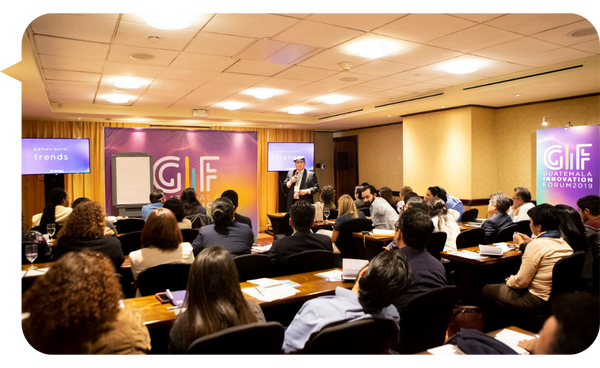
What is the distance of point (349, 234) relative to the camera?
17.0 ft

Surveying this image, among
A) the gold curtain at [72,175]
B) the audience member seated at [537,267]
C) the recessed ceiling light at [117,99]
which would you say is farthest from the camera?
the gold curtain at [72,175]

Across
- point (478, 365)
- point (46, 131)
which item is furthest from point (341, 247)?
point (46, 131)

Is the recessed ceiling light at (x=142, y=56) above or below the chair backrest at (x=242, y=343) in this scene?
above

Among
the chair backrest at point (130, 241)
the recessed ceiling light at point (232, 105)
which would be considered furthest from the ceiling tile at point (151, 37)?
the recessed ceiling light at point (232, 105)

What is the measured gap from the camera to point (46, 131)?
28.0 feet

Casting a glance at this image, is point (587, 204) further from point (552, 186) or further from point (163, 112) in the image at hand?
point (163, 112)

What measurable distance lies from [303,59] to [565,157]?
15.3ft

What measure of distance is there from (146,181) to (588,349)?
22.7ft

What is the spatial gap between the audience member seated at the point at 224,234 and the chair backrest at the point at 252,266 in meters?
0.48

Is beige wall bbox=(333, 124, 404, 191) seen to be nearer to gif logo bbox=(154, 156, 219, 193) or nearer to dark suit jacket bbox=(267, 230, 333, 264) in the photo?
gif logo bbox=(154, 156, 219, 193)

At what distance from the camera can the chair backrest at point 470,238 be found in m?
4.29

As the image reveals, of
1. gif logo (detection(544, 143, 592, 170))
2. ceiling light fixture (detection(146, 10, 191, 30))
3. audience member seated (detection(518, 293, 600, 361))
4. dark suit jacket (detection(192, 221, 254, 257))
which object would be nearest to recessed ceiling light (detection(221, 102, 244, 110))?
ceiling light fixture (detection(146, 10, 191, 30))

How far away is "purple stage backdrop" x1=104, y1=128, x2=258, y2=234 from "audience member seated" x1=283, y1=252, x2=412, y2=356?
5.57m

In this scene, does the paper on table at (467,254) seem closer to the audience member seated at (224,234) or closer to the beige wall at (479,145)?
the audience member seated at (224,234)
